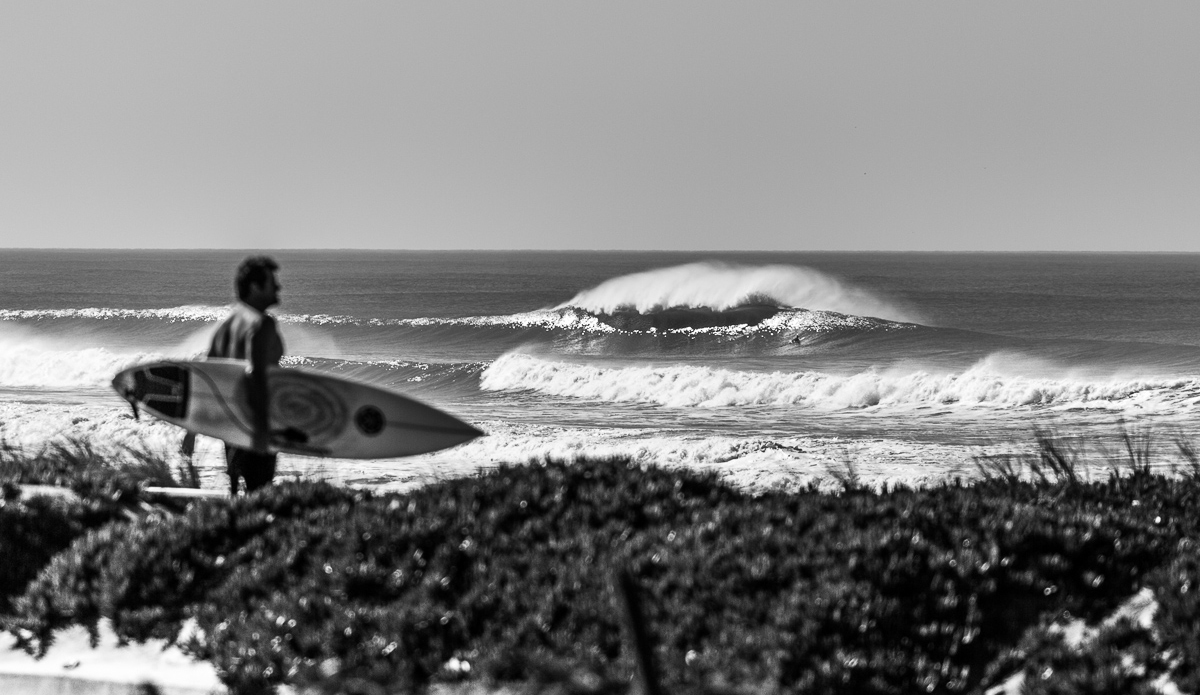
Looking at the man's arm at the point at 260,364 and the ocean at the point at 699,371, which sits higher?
the man's arm at the point at 260,364

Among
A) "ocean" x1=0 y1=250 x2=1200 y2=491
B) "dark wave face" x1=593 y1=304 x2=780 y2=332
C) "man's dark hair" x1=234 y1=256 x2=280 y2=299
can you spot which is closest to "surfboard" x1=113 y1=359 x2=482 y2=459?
"man's dark hair" x1=234 y1=256 x2=280 y2=299

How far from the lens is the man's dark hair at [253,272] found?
282 inches

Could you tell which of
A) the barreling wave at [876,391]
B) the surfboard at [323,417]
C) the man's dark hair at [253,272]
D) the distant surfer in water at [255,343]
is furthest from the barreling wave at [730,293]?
the man's dark hair at [253,272]

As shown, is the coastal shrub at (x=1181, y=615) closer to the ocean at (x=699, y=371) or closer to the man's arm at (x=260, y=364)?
the ocean at (x=699, y=371)

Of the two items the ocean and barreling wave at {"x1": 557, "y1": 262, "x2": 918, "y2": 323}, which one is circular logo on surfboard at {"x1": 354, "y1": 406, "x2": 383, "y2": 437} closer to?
the ocean

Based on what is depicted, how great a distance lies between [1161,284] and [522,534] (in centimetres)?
12202

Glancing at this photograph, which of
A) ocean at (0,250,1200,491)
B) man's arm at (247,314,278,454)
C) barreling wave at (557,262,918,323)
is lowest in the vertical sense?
ocean at (0,250,1200,491)

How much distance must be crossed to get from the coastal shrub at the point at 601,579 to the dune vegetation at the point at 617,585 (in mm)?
13

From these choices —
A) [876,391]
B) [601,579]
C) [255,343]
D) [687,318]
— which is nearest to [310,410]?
[255,343]

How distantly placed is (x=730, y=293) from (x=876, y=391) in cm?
2759

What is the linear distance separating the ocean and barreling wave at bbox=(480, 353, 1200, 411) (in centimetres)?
7

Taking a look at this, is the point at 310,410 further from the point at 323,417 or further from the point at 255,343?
the point at 255,343

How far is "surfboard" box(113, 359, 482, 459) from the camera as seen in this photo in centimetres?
759

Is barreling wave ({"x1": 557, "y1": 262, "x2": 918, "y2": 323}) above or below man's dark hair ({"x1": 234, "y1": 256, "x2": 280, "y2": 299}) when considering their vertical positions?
below
